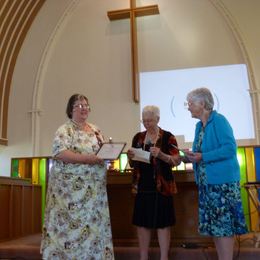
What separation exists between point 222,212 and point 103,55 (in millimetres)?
4091

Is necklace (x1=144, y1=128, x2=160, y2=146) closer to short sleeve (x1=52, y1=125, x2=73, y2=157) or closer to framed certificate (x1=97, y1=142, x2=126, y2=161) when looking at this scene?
framed certificate (x1=97, y1=142, x2=126, y2=161)

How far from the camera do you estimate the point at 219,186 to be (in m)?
2.20

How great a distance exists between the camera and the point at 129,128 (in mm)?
5465

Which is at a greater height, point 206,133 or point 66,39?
point 66,39

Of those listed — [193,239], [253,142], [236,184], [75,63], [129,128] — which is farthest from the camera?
[75,63]

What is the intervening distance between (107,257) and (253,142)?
3.24 metres

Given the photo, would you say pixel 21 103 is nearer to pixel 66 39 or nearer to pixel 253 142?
pixel 66 39

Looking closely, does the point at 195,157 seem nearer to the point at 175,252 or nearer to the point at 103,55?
the point at 175,252

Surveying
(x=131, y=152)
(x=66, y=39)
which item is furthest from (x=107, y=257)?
(x=66, y=39)

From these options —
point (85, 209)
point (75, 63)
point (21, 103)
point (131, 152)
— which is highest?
point (75, 63)

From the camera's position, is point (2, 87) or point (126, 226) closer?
point (126, 226)

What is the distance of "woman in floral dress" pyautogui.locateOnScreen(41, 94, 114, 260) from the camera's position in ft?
8.04

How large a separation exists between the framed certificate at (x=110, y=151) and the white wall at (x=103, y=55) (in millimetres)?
2876

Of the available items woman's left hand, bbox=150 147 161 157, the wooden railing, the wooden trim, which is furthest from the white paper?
the wooden trim
